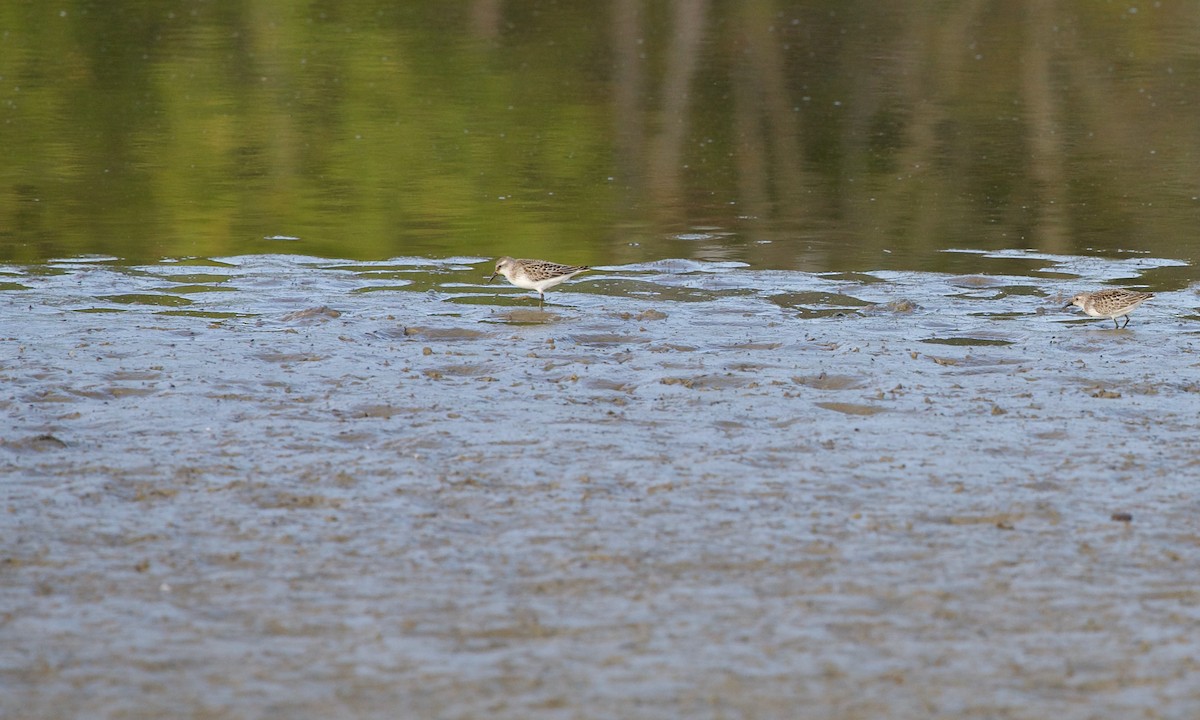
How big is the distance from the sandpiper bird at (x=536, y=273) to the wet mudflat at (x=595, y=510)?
13.1 inches

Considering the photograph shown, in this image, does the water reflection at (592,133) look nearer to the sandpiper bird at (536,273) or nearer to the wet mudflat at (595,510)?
the sandpiper bird at (536,273)

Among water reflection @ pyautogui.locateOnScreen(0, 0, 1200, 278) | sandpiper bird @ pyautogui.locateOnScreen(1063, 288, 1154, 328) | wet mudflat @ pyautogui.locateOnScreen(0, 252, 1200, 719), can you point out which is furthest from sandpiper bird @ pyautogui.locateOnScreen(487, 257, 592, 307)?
sandpiper bird @ pyautogui.locateOnScreen(1063, 288, 1154, 328)

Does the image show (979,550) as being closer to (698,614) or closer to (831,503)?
(831,503)

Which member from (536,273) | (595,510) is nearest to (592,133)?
(536,273)

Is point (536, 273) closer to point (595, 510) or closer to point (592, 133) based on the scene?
point (595, 510)

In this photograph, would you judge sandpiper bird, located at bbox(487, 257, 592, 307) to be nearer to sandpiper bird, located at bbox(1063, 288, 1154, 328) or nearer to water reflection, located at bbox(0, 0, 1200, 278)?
water reflection, located at bbox(0, 0, 1200, 278)

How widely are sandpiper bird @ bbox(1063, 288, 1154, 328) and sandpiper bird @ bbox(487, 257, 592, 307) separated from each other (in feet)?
13.6

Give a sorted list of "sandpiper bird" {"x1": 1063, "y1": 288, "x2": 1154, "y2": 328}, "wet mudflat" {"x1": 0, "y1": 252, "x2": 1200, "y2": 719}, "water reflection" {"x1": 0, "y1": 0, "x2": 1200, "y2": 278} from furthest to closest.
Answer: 1. "water reflection" {"x1": 0, "y1": 0, "x2": 1200, "y2": 278}
2. "sandpiper bird" {"x1": 1063, "y1": 288, "x2": 1154, "y2": 328}
3. "wet mudflat" {"x1": 0, "y1": 252, "x2": 1200, "y2": 719}

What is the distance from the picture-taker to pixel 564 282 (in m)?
15.0

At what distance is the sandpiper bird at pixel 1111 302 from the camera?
12.7 metres

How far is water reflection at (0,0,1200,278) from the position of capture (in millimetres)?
17891

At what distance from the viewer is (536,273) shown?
1381 centimetres

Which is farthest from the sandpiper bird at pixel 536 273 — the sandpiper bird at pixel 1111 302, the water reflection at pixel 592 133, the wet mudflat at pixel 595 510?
the sandpiper bird at pixel 1111 302

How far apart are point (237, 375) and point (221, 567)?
3.56 meters
